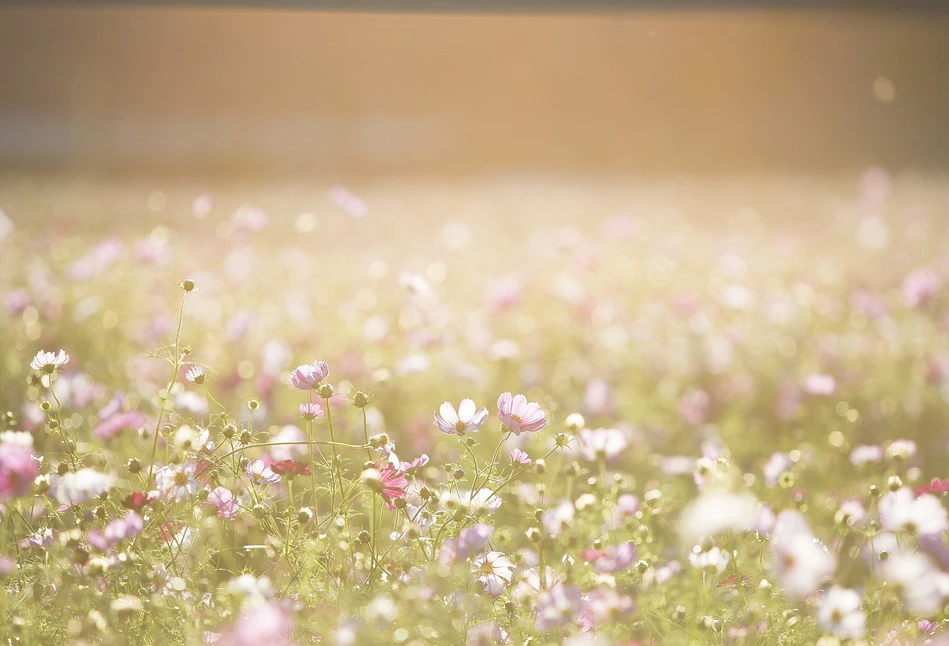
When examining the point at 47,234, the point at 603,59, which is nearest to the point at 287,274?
the point at 47,234

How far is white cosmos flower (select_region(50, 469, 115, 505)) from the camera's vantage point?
828 mm

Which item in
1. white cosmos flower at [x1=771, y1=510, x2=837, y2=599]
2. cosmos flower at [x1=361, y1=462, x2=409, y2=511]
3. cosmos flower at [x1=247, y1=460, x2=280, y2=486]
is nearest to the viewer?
white cosmos flower at [x1=771, y1=510, x2=837, y2=599]

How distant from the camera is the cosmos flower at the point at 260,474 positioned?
0.88 meters

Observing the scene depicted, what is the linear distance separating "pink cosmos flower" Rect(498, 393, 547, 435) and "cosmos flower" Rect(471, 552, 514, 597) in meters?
0.13

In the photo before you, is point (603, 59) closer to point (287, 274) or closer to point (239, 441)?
point (287, 274)

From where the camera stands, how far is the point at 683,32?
6.30 meters

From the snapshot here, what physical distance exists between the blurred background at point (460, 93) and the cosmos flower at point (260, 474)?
524 cm

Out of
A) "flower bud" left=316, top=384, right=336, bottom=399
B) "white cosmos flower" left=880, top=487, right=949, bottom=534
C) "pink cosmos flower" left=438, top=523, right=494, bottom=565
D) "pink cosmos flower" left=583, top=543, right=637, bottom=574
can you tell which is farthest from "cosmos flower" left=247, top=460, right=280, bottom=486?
"white cosmos flower" left=880, top=487, right=949, bottom=534

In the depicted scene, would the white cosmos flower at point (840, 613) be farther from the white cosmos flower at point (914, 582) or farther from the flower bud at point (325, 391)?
the flower bud at point (325, 391)

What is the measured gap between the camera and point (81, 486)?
32.7 inches

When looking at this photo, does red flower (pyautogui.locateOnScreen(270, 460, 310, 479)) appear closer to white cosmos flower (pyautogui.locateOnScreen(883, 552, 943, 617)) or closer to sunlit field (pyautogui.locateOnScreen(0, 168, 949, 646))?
sunlit field (pyautogui.locateOnScreen(0, 168, 949, 646))

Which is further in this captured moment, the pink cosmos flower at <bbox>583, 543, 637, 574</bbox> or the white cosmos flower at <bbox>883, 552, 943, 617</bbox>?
the pink cosmos flower at <bbox>583, 543, 637, 574</bbox>

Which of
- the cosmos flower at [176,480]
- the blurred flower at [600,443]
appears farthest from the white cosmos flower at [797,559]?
the cosmos flower at [176,480]

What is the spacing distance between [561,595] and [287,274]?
1.92m
